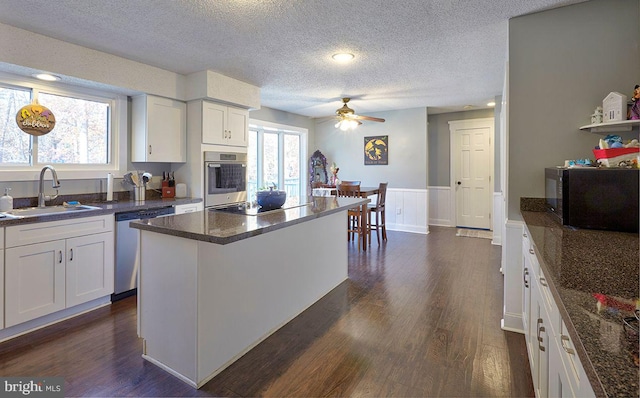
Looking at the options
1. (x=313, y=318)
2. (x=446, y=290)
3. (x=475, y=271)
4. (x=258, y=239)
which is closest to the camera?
(x=258, y=239)

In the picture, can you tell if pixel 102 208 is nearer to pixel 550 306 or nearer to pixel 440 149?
pixel 550 306

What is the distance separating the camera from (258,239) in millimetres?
2268

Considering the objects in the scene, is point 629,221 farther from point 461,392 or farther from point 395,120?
point 395,120

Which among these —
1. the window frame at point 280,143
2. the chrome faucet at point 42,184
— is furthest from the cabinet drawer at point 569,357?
the window frame at point 280,143

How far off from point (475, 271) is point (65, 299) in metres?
3.97

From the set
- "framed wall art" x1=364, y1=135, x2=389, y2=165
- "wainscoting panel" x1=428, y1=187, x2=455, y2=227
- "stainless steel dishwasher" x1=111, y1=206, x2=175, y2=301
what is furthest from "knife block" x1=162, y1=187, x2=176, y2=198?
"wainscoting panel" x1=428, y1=187, x2=455, y2=227

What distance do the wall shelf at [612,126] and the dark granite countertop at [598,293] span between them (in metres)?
0.75

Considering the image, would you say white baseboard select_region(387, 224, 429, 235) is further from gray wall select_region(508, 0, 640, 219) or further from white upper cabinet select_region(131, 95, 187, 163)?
white upper cabinet select_region(131, 95, 187, 163)

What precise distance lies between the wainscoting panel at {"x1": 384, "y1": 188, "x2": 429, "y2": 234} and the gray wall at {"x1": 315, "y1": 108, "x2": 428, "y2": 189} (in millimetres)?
134

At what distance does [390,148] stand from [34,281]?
5.55m

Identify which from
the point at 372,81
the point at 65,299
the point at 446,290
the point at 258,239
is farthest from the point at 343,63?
the point at 65,299

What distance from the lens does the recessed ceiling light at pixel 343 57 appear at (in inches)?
128

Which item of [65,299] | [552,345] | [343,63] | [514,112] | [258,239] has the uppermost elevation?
[343,63]

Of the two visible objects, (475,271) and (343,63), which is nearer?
(343,63)
